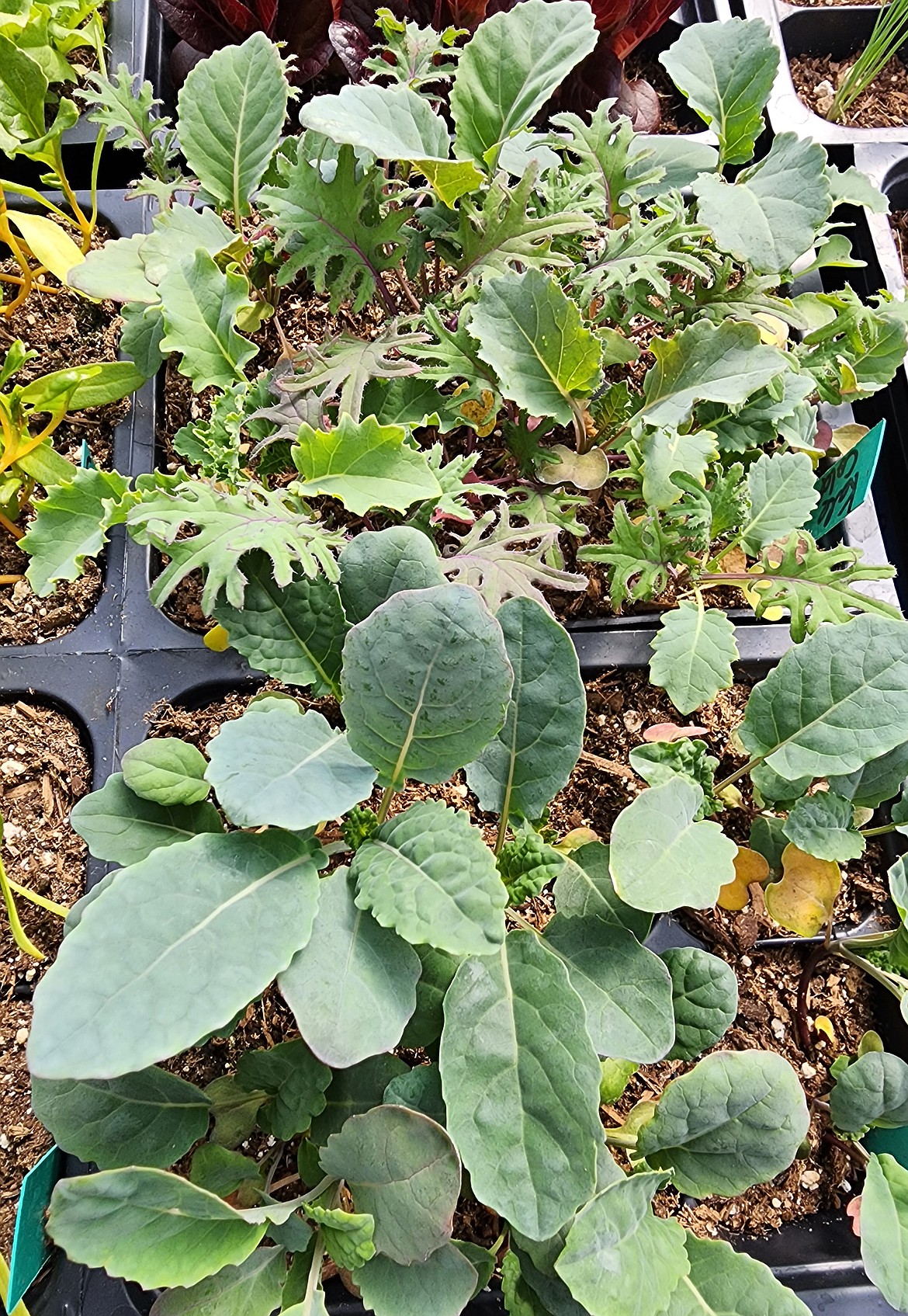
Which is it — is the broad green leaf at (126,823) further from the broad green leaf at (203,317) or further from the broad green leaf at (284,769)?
the broad green leaf at (203,317)

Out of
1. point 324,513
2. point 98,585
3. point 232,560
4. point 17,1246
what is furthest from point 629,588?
point 17,1246

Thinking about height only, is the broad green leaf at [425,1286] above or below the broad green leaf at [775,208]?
below

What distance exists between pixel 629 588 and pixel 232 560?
44 cm

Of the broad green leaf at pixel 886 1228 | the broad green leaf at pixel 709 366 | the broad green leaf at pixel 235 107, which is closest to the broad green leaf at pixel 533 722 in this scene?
the broad green leaf at pixel 709 366

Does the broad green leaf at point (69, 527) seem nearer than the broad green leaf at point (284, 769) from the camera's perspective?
No

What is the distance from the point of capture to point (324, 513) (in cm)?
98

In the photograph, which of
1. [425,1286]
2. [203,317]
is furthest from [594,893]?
[203,317]

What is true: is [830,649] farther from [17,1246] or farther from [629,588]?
[17,1246]

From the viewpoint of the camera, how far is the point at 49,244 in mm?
923

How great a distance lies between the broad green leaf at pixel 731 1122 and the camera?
63 centimetres

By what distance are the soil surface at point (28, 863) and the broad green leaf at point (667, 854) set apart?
51 cm

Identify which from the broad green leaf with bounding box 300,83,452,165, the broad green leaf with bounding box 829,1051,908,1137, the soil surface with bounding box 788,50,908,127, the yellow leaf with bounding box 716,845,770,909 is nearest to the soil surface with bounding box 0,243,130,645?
the broad green leaf with bounding box 300,83,452,165

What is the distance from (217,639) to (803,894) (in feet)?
1.94

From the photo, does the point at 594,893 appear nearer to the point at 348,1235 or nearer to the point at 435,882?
the point at 435,882
